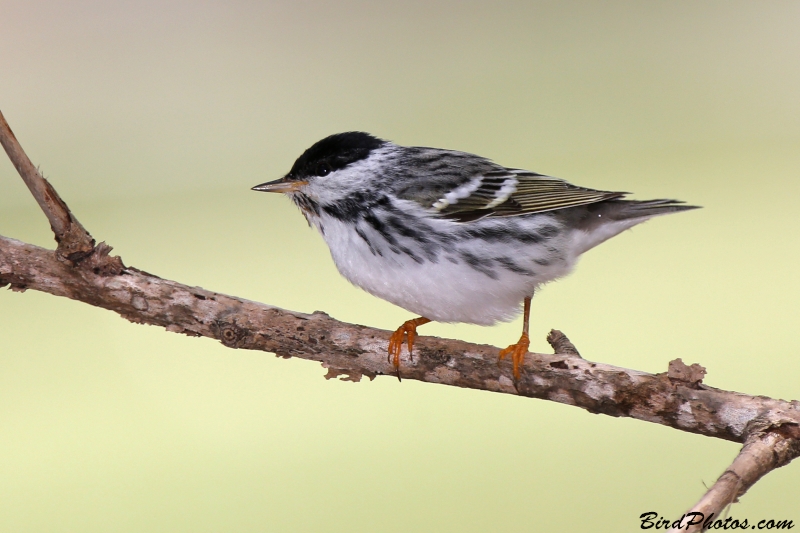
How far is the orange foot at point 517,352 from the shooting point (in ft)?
8.45

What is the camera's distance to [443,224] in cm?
269

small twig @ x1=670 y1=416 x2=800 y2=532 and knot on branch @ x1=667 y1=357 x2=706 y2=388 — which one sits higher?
knot on branch @ x1=667 y1=357 x2=706 y2=388

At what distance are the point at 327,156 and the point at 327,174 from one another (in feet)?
0.21

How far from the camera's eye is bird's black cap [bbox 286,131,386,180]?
2.80m

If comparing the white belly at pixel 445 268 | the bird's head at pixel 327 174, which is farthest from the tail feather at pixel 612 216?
the bird's head at pixel 327 174

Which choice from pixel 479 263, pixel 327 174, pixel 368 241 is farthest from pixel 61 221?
pixel 479 263

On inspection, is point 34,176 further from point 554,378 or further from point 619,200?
point 619,200

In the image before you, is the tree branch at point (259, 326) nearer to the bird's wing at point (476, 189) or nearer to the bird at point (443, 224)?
the bird at point (443, 224)

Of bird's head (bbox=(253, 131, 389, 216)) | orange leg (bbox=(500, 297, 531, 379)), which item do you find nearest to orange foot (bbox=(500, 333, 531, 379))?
orange leg (bbox=(500, 297, 531, 379))

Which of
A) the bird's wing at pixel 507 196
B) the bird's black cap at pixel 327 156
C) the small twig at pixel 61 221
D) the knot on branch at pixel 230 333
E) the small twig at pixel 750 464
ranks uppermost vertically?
the bird's black cap at pixel 327 156

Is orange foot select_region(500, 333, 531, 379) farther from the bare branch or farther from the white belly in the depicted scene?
the white belly

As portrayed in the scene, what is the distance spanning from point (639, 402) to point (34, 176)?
205 cm

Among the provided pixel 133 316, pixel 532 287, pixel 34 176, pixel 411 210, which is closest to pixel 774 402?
pixel 532 287

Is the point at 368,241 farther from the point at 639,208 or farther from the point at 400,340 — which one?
the point at 639,208
